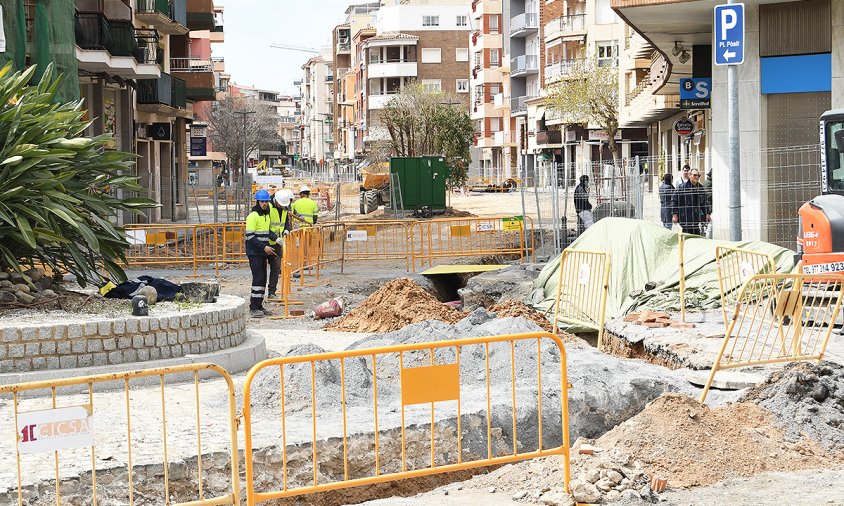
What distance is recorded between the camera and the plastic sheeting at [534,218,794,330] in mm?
15906

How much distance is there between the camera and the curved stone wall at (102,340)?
10.9 metres

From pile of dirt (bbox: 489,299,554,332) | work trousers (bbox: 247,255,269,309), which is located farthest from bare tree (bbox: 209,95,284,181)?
pile of dirt (bbox: 489,299,554,332)

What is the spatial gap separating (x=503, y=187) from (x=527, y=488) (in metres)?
73.3

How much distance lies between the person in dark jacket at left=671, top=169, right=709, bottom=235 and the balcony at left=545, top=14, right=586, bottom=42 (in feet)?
164

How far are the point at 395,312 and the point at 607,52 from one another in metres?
54.7

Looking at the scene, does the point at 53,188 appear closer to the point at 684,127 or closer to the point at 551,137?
the point at 684,127

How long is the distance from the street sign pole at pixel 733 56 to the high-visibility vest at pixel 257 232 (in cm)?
690

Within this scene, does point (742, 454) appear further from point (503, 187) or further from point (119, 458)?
point (503, 187)

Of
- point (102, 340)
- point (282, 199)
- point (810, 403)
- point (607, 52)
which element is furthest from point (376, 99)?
point (810, 403)

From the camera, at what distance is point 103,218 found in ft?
42.7

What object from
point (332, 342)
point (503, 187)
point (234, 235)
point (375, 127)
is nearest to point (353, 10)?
point (375, 127)

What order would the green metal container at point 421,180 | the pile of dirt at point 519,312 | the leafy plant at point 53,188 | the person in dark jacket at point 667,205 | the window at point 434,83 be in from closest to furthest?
the leafy plant at point 53,188, the pile of dirt at point 519,312, the person in dark jacket at point 667,205, the green metal container at point 421,180, the window at point 434,83

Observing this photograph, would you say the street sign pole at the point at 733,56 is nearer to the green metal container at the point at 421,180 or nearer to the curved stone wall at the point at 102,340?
the curved stone wall at the point at 102,340

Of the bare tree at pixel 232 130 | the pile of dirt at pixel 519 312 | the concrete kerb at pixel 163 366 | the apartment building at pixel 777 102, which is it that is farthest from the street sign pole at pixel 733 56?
the bare tree at pixel 232 130
